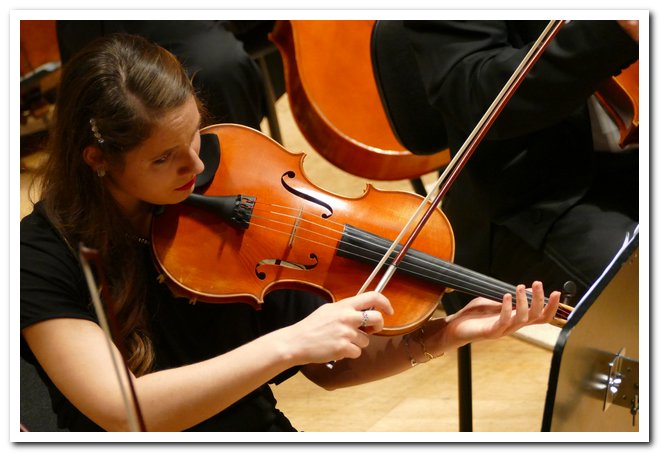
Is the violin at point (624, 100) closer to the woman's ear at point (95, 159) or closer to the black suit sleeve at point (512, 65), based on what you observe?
the black suit sleeve at point (512, 65)

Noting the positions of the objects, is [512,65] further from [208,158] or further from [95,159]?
[95,159]

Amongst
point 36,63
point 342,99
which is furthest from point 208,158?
point 36,63

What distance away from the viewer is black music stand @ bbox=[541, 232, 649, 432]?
Answer: 2.58 feet

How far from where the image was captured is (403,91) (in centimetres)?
152

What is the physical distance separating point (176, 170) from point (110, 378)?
Result: 0.27 m

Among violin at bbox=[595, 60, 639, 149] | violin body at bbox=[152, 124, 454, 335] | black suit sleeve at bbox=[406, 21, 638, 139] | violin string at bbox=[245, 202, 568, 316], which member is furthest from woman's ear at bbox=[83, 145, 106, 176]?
violin at bbox=[595, 60, 639, 149]

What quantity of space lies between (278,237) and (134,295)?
0.21m

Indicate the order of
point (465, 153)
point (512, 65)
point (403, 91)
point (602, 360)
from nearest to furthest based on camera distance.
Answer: point (602, 360) → point (465, 153) → point (512, 65) → point (403, 91)

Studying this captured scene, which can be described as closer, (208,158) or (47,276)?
(47,276)

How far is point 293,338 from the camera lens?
3.34 ft

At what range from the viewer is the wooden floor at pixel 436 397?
1.50 meters
